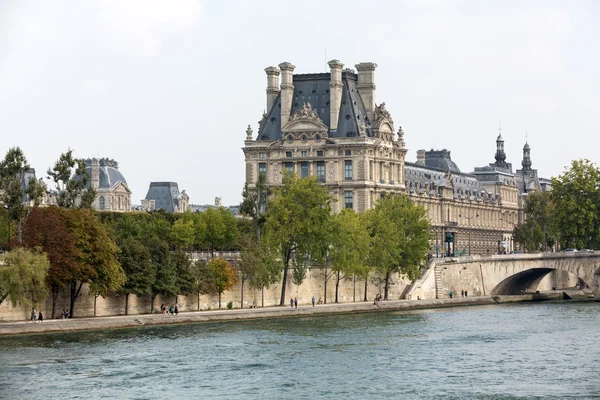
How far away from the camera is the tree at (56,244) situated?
80.6m

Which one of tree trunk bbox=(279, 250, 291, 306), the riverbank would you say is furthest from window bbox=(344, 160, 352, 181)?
tree trunk bbox=(279, 250, 291, 306)

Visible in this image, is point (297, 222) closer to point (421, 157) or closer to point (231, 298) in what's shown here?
point (231, 298)

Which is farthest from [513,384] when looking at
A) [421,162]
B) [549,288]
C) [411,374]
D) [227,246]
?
[421,162]

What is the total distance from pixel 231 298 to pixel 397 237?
59.4ft

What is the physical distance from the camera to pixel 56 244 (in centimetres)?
8094

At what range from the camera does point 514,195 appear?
189750mm

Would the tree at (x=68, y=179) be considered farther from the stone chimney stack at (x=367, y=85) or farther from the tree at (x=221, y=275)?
the stone chimney stack at (x=367, y=85)

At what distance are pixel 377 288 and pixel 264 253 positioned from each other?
17.9 m

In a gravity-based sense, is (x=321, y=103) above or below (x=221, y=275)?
above

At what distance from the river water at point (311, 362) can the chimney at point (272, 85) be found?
4994 cm

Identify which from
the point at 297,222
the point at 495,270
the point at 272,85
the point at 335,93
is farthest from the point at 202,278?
the point at 272,85

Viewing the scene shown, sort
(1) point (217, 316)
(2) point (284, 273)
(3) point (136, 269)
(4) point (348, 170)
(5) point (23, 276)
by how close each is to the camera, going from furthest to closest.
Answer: (4) point (348, 170)
(2) point (284, 273)
(1) point (217, 316)
(3) point (136, 269)
(5) point (23, 276)

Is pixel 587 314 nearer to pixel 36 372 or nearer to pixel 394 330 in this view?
pixel 394 330

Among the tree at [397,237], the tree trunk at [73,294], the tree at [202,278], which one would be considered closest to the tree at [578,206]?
the tree at [397,237]
